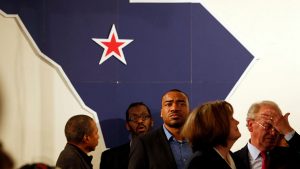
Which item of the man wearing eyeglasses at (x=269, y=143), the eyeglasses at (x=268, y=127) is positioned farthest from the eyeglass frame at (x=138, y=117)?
the eyeglasses at (x=268, y=127)

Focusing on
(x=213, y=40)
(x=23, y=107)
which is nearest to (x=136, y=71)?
(x=213, y=40)

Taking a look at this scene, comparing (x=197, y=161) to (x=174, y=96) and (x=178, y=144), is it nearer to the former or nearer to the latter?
(x=178, y=144)

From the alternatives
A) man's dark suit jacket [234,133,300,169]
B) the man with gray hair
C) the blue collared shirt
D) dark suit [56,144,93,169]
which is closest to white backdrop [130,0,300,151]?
the blue collared shirt

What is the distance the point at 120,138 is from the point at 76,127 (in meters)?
0.77

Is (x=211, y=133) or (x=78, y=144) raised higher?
(x=211, y=133)

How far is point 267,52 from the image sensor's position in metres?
4.00

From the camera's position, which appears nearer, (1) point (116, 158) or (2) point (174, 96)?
(2) point (174, 96)

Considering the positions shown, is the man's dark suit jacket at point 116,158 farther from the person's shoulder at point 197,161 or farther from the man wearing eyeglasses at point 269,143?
the person's shoulder at point 197,161

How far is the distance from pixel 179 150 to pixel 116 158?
0.70 metres

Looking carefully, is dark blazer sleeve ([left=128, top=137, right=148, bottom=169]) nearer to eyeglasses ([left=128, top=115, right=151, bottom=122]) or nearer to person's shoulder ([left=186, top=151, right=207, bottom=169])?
eyeglasses ([left=128, top=115, right=151, bottom=122])

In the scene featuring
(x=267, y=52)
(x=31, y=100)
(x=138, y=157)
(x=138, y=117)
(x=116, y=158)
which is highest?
(x=267, y=52)

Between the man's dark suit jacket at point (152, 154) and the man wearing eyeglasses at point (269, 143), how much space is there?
17.2 inches

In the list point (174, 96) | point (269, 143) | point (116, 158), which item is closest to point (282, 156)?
point (269, 143)

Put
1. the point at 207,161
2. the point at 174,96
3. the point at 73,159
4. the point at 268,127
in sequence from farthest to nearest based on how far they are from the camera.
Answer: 1. the point at 174,96
2. the point at 268,127
3. the point at 73,159
4. the point at 207,161
